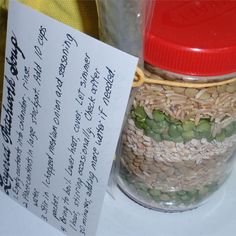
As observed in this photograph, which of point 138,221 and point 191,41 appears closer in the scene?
point 191,41

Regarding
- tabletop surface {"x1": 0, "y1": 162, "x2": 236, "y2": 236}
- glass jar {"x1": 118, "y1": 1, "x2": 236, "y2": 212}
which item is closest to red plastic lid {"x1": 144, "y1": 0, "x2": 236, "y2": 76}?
glass jar {"x1": 118, "y1": 1, "x2": 236, "y2": 212}

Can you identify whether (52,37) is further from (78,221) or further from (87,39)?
(78,221)

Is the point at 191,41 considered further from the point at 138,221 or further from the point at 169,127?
the point at 138,221

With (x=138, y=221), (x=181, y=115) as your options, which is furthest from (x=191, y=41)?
(x=138, y=221)

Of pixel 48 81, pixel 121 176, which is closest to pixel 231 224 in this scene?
pixel 121 176

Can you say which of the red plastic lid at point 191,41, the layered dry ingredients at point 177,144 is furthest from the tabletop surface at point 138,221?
the red plastic lid at point 191,41

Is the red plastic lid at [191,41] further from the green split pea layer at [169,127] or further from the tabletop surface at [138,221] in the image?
the tabletop surface at [138,221]

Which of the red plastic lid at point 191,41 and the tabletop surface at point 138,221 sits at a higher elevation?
the red plastic lid at point 191,41
